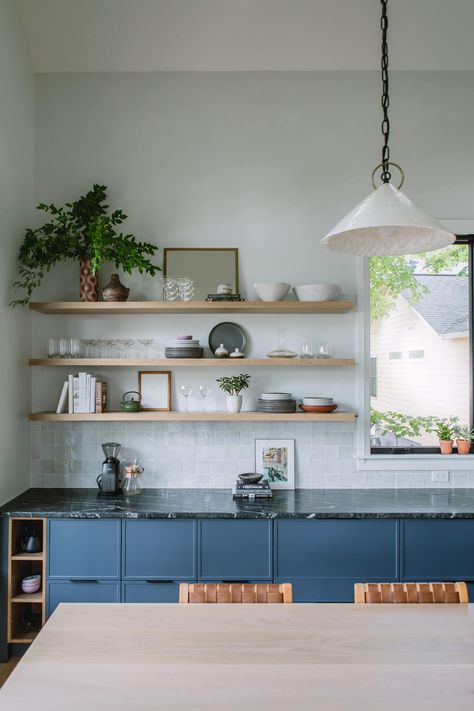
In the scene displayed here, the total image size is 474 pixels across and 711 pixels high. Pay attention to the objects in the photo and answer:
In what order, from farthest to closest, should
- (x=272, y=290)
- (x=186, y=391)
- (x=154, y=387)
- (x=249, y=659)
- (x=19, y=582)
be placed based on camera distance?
(x=154, y=387), (x=186, y=391), (x=272, y=290), (x=19, y=582), (x=249, y=659)

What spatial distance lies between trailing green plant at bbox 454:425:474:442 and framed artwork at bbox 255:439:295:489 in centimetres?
108

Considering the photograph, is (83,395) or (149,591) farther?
(83,395)

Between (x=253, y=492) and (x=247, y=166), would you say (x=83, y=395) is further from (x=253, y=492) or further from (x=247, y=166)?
(x=247, y=166)

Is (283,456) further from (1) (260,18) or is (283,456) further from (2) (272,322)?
(1) (260,18)

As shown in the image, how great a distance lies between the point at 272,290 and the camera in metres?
3.28

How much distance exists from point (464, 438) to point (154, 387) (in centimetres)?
204

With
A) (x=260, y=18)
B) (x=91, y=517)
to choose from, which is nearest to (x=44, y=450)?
(x=91, y=517)

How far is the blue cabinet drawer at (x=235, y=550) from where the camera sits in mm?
2898

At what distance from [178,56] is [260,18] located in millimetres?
558

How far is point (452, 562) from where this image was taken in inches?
114

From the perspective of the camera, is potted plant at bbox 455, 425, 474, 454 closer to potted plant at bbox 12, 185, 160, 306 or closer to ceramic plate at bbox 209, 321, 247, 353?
ceramic plate at bbox 209, 321, 247, 353

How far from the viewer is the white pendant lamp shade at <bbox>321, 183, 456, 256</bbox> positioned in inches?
61.7

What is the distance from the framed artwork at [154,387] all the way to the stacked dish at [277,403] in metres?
0.64

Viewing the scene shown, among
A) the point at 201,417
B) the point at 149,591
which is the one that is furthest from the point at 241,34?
the point at 149,591
